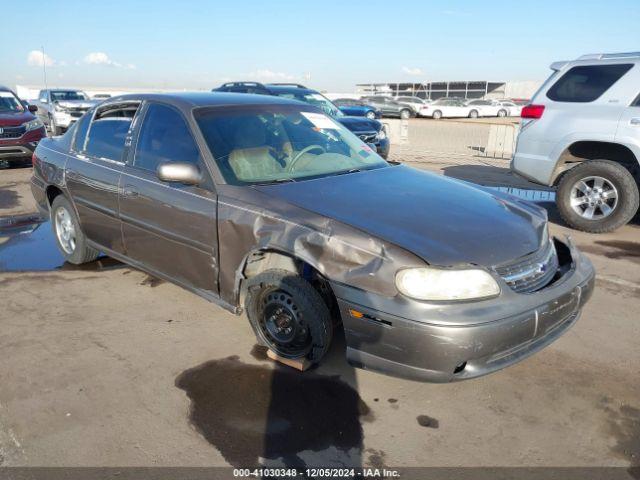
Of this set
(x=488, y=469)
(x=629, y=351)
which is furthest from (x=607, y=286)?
(x=488, y=469)

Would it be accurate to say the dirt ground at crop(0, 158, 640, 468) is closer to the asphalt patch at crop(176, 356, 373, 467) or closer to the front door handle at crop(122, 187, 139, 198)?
the asphalt patch at crop(176, 356, 373, 467)

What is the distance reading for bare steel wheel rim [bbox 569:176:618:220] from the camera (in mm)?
6246

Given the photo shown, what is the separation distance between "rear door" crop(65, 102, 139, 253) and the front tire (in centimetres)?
17

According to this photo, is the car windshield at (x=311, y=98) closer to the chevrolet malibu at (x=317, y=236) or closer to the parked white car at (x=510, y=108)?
the chevrolet malibu at (x=317, y=236)

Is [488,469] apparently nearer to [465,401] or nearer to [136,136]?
[465,401]

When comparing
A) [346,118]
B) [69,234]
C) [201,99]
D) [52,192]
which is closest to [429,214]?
[201,99]

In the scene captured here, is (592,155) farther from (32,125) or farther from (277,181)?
(32,125)

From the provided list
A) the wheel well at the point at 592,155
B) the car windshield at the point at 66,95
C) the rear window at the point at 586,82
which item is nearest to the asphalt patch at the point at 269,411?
the wheel well at the point at 592,155

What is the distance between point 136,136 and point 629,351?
3877 millimetres

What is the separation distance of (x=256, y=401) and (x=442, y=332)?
114 centimetres

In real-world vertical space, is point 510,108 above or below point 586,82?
below

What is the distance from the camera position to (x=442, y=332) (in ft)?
8.18

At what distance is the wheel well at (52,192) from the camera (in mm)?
5055

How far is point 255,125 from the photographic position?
383 centimetres
